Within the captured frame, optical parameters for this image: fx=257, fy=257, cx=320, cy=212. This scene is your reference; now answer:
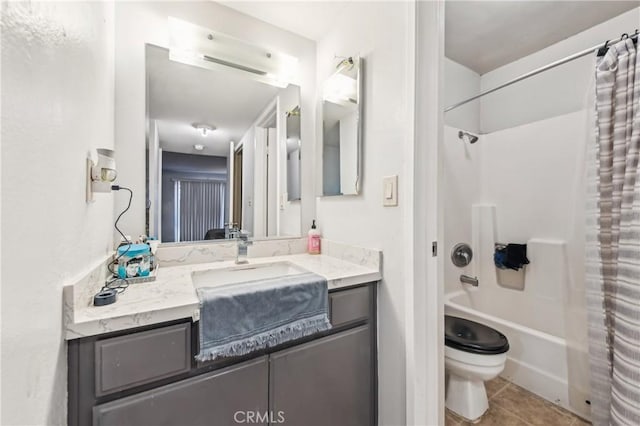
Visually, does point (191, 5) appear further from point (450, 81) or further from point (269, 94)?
point (450, 81)

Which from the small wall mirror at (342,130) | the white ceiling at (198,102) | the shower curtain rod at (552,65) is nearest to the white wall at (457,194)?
the shower curtain rod at (552,65)

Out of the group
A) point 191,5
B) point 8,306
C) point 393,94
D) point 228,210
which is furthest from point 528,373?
point 191,5

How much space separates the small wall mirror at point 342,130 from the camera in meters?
1.31

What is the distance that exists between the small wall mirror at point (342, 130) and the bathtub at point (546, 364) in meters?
1.34

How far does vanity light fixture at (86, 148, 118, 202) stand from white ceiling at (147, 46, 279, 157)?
498mm

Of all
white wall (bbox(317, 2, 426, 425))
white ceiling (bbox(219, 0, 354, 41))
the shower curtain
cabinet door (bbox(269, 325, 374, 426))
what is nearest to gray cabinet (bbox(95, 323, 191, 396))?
cabinet door (bbox(269, 325, 374, 426))

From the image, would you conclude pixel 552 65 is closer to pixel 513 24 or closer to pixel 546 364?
pixel 513 24

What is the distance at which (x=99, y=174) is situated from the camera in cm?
82

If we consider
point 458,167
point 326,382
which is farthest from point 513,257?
point 326,382

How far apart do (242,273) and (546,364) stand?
1.90m

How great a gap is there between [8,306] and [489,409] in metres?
2.07

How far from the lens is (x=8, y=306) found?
1.35ft

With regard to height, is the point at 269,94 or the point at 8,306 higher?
the point at 269,94

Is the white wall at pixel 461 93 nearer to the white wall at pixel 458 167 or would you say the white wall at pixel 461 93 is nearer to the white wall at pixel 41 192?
the white wall at pixel 458 167
